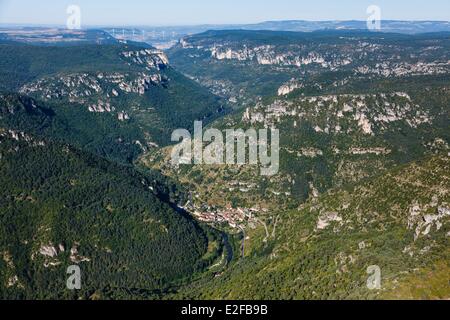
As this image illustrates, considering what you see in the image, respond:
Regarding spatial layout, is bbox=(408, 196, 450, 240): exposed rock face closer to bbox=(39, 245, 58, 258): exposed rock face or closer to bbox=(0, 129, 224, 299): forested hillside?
bbox=(0, 129, 224, 299): forested hillside

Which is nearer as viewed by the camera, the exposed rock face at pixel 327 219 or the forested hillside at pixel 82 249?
the forested hillside at pixel 82 249

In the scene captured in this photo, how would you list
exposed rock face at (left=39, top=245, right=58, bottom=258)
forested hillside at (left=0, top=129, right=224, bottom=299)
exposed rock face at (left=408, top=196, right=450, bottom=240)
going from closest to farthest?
exposed rock face at (left=408, top=196, right=450, bottom=240) → forested hillside at (left=0, top=129, right=224, bottom=299) → exposed rock face at (left=39, top=245, right=58, bottom=258)

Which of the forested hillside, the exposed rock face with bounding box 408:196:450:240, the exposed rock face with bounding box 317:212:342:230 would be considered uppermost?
the exposed rock face with bounding box 408:196:450:240

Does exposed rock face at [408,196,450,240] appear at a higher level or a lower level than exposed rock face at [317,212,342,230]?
higher

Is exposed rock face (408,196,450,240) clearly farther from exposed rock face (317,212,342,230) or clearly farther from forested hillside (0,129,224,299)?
forested hillside (0,129,224,299)

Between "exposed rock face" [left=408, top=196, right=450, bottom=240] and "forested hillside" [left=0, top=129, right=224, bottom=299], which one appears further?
"forested hillside" [left=0, top=129, right=224, bottom=299]

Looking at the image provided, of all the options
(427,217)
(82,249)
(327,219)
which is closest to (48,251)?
(82,249)

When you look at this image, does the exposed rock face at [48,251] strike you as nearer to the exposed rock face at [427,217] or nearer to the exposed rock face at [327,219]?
the exposed rock face at [327,219]

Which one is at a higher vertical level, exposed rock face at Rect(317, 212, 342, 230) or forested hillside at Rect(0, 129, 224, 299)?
exposed rock face at Rect(317, 212, 342, 230)

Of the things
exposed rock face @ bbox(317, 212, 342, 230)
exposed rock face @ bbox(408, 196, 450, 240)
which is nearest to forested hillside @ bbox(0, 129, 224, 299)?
exposed rock face @ bbox(317, 212, 342, 230)

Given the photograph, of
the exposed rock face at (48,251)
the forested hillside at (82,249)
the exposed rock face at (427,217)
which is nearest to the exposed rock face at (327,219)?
the exposed rock face at (427,217)

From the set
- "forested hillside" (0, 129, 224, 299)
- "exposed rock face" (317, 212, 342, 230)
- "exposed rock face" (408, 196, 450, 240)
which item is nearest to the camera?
"exposed rock face" (408, 196, 450, 240)
